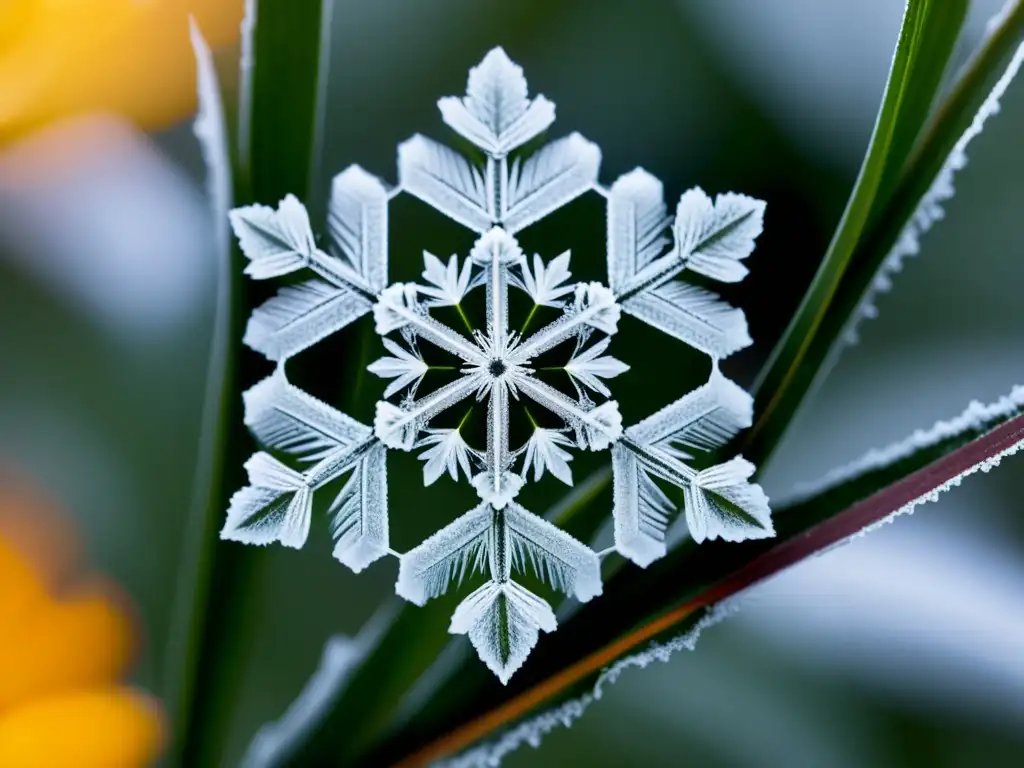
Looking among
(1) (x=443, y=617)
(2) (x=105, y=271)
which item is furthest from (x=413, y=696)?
(2) (x=105, y=271)

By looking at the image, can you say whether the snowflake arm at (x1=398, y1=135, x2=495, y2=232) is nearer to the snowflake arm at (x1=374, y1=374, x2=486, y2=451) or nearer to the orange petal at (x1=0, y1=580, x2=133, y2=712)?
the snowflake arm at (x1=374, y1=374, x2=486, y2=451)

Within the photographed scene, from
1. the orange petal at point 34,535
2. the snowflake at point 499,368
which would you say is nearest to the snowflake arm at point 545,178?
the snowflake at point 499,368

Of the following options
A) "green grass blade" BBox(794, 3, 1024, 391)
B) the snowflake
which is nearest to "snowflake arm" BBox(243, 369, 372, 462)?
the snowflake

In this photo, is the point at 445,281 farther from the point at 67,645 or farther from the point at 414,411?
the point at 67,645

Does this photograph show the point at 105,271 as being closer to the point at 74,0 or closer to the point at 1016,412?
the point at 74,0

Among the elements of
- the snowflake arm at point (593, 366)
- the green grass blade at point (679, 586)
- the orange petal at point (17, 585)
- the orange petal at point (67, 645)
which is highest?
the snowflake arm at point (593, 366)

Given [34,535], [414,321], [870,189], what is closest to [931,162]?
[870,189]

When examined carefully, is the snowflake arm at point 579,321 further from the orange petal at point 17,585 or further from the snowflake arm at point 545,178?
the orange petal at point 17,585
